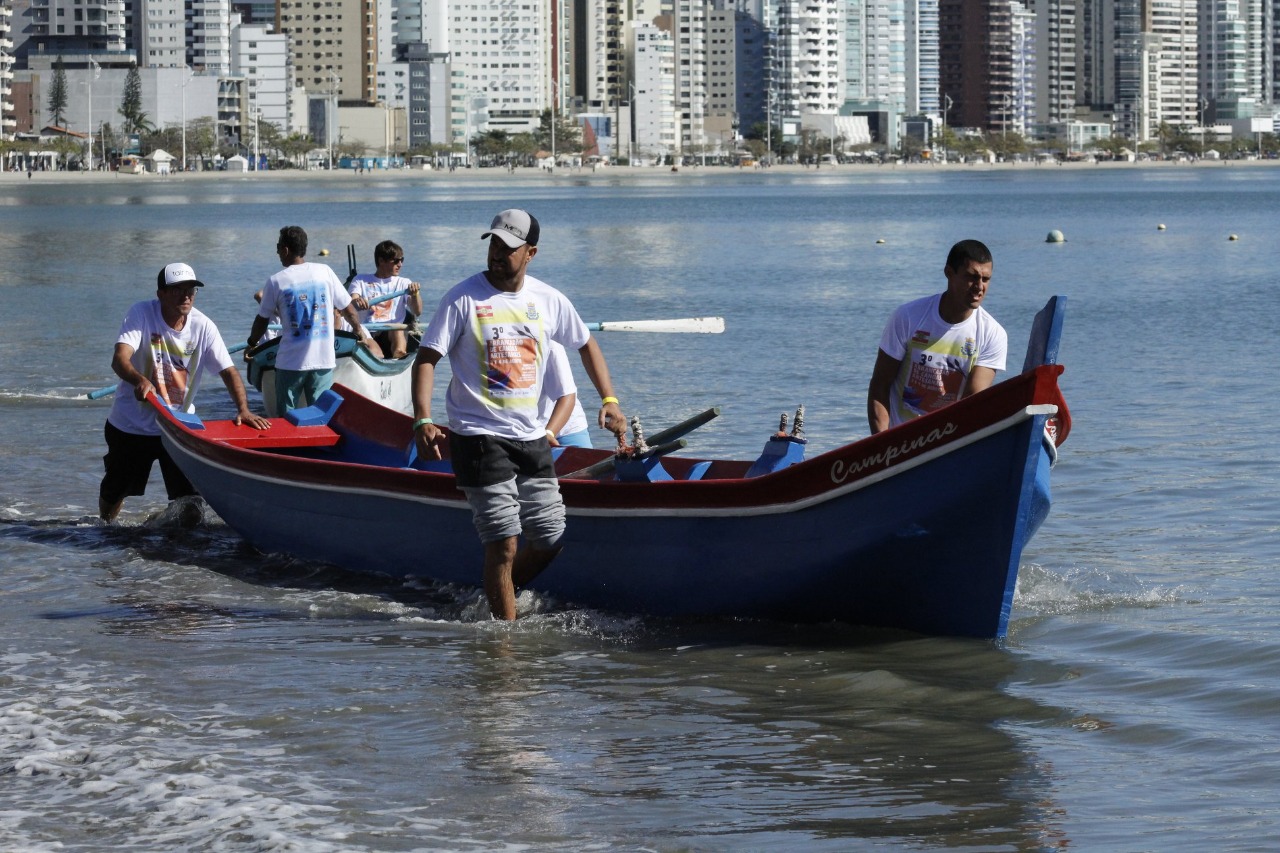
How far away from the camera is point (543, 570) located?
29.1 feet

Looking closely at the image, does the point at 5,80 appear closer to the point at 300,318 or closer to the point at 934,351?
the point at 300,318

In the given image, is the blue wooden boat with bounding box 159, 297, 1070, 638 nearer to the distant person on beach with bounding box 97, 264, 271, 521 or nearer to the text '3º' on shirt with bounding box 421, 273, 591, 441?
the distant person on beach with bounding box 97, 264, 271, 521

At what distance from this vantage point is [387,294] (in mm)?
15547


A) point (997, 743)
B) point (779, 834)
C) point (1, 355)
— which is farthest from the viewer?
point (1, 355)

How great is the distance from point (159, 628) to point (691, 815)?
4086mm

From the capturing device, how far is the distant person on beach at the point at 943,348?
325 inches

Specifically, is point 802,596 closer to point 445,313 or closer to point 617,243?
point 445,313

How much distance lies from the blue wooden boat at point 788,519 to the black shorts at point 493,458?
72 centimetres

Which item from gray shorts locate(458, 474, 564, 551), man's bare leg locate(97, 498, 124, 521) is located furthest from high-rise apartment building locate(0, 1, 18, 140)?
gray shorts locate(458, 474, 564, 551)

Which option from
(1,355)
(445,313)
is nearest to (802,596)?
(445,313)

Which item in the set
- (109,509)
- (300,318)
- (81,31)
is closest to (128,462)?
(109,509)

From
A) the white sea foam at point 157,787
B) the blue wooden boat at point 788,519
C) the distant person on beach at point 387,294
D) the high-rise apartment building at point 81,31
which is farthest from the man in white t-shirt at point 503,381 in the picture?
the high-rise apartment building at point 81,31

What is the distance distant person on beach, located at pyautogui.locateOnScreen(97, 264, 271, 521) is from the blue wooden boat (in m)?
0.77

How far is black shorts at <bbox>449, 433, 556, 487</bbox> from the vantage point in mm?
7980
